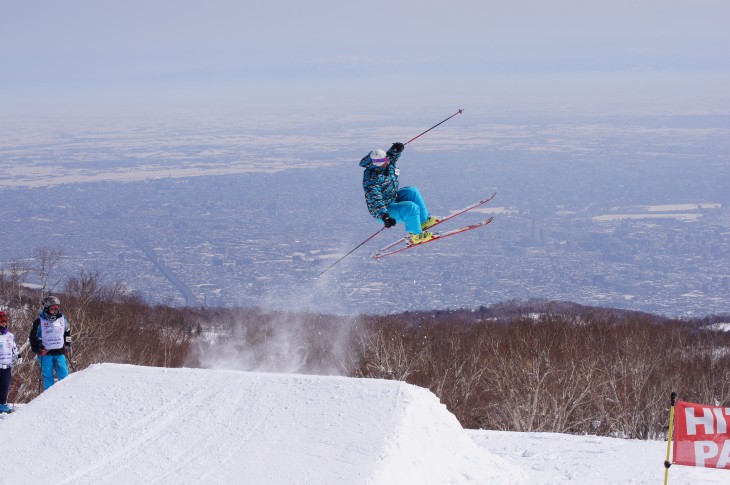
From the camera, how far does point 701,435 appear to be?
25.3 feet

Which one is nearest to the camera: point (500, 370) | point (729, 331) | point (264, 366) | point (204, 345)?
point (500, 370)

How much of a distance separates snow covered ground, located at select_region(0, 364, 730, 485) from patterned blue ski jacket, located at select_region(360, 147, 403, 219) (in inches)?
152

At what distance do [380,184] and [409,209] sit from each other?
2.43 ft

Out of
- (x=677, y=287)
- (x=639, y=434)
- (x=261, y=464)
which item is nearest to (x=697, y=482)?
(x=261, y=464)

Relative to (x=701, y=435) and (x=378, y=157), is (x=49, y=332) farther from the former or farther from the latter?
(x=701, y=435)

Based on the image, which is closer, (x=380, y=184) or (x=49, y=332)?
(x=49, y=332)

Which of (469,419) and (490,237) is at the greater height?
(469,419)

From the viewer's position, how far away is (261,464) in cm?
838

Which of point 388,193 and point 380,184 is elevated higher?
point 380,184

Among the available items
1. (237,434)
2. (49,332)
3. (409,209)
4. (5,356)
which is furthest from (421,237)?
(5,356)

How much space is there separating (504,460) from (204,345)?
152 ft

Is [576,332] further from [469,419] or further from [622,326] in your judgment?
[469,419]

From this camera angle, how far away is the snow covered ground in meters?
8.41

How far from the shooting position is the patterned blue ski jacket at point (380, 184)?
13.4 metres
